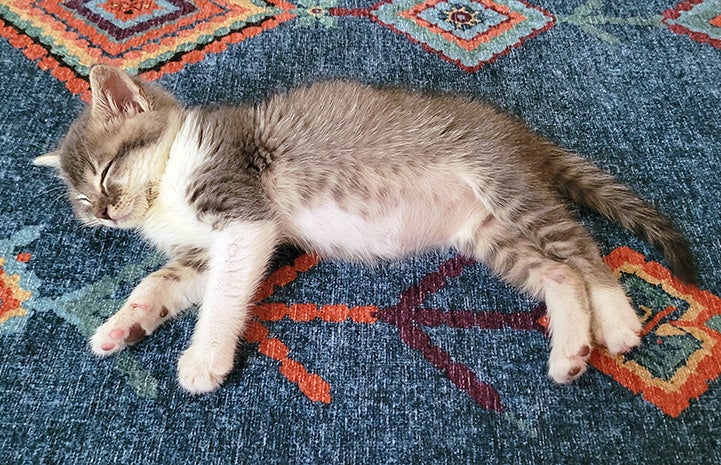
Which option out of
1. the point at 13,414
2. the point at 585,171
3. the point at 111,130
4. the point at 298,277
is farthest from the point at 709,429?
the point at 111,130

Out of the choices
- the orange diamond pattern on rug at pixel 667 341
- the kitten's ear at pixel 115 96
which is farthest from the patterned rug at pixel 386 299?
the kitten's ear at pixel 115 96

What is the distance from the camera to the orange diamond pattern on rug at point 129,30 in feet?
4.85

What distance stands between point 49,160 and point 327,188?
552mm

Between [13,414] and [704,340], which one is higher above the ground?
[704,340]

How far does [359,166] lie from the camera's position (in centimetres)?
113

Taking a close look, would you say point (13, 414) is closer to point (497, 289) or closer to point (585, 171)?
point (497, 289)

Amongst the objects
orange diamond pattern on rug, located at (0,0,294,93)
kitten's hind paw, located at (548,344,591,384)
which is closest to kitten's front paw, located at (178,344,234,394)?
kitten's hind paw, located at (548,344,591,384)

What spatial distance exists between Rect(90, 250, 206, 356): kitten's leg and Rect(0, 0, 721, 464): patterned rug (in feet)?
A: 0.08

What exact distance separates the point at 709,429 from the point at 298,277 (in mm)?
658

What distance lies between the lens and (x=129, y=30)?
5.12 feet

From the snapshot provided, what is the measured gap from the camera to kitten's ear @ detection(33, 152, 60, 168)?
1189mm

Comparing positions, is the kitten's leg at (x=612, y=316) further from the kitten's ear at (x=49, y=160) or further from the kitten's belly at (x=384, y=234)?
the kitten's ear at (x=49, y=160)

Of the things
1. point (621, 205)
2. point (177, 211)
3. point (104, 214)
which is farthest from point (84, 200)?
point (621, 205)

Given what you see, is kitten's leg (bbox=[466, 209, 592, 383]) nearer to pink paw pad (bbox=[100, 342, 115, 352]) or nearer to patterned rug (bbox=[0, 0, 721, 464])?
patterned rug (bbox=[0, 0, 721, 464])
